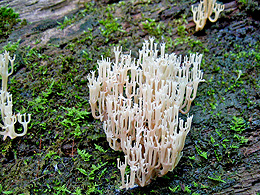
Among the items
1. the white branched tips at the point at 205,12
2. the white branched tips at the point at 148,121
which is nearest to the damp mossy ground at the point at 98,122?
the white branched tips at the point at 205,12

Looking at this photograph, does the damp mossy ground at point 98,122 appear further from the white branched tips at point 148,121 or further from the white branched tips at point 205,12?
the white branched tips at point 148,121

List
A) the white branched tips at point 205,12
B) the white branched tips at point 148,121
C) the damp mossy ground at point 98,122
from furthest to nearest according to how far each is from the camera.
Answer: the white branched tips at point 205,12
the damp mossy ground at point 98,122
the white branched tips at point 148,121

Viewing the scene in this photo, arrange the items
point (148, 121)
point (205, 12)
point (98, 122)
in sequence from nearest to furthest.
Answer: point (148, 121) → point (98, 122) → point (205, 12)

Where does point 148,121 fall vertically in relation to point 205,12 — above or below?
below

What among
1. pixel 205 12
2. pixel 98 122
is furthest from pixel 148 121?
pixel 205 12

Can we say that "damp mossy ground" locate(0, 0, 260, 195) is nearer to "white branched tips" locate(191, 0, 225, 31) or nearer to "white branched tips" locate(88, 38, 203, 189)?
"white branched tips" locate(191, 0, 225, 31)

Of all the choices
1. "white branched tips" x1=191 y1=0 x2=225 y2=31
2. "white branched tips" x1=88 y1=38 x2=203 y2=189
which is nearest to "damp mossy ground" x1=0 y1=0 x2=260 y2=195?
"white branched tips" x1=191 y1=0 x2=225 y2=31

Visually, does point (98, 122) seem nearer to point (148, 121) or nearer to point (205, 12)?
point (148, 121)

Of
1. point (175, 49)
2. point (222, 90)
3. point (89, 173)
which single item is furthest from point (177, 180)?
point (175, 49)
